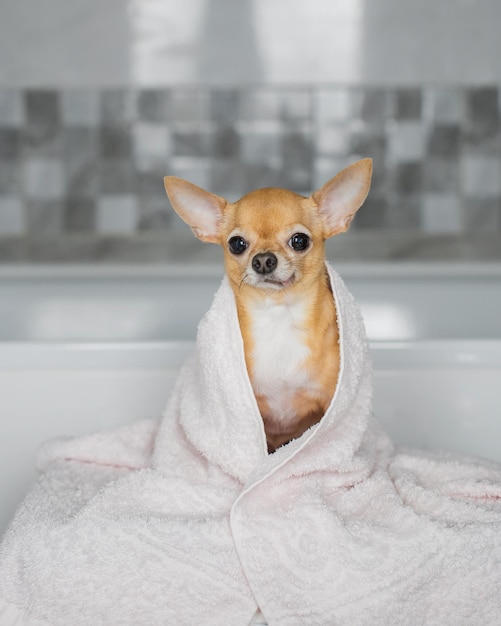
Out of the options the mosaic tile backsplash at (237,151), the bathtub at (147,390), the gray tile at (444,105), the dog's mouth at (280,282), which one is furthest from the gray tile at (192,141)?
the dog's mouth at (280,282)

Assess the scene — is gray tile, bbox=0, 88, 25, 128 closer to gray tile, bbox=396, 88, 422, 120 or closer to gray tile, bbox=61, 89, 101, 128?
gray tile, bbox=61, 89, 101, 128

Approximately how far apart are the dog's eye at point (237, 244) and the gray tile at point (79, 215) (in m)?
1.71

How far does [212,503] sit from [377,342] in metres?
0.56

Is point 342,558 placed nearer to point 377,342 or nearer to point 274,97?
point 377,342

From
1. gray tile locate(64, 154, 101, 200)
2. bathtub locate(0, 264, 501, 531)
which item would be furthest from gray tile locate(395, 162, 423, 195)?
bathtub locate(0, 264, 501, 531)

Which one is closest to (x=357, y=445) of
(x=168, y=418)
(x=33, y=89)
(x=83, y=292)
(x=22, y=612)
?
(x=168, y=418)

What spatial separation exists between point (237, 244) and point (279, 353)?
14cm

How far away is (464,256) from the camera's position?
2.74 meters

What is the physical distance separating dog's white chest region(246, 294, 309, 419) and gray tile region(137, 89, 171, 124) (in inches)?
67.5

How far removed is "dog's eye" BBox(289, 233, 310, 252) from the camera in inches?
42.5

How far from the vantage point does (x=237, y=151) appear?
2.71 metres

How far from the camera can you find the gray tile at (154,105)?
106 inches

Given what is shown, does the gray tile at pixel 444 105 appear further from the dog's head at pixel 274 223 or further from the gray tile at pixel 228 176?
the dog's head at pixel 274 223

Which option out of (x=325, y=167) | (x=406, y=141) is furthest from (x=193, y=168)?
(x=406, y=141)
